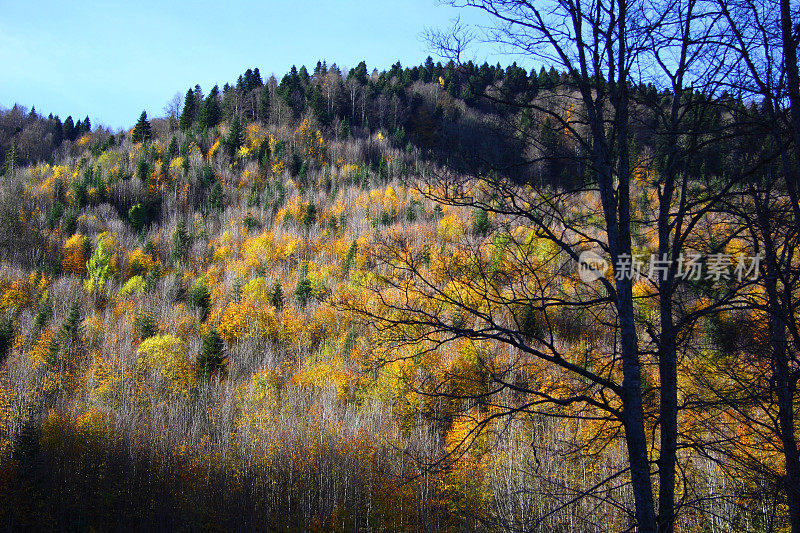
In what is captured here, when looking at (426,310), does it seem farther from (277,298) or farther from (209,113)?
(209,113)

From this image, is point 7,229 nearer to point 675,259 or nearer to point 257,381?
point 257,381

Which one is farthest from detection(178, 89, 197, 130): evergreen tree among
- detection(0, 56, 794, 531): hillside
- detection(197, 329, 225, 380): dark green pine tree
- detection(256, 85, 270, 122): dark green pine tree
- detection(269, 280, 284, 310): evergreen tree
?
detection(197, 329, 225, 380): dark green pine tree

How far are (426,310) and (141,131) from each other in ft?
157

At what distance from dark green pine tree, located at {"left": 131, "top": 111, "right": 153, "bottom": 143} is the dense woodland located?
244 mm

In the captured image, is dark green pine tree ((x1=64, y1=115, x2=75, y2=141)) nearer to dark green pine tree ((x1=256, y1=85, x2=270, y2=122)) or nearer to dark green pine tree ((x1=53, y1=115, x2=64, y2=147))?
dark green pine tree ((x1=53, y1=115, x2=64, y2=147))

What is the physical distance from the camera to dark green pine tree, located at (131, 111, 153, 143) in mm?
50281

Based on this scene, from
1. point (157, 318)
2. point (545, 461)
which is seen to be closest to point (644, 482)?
point (545, 461)

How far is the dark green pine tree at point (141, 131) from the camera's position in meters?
50.3

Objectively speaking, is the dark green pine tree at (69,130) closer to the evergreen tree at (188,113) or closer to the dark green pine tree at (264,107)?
the evergreen tree at (188,113)

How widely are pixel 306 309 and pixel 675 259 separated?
74.5ft

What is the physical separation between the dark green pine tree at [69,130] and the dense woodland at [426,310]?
3.75 feet

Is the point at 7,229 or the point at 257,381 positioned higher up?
the point at 7,229

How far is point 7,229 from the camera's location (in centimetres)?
3247

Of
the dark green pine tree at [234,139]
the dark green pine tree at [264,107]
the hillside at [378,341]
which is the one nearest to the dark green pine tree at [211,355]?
the hillside at [378,341]
